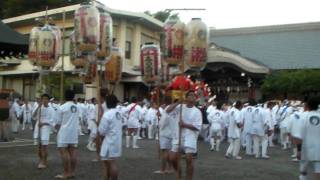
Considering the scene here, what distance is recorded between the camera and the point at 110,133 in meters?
9.53

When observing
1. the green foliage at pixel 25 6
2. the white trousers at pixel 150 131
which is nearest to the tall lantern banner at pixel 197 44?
the white trousers at pixel 150 131

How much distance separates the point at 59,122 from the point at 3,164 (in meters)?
2.79

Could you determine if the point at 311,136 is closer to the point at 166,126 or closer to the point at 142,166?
the point at 166,126

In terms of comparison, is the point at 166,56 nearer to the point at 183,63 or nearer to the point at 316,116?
the point at 183,63

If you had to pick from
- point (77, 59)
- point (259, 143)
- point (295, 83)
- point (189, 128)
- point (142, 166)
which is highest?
point (295, 83)

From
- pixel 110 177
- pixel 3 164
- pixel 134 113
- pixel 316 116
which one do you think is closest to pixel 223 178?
pixel 110 177

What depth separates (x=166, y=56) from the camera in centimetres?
1156

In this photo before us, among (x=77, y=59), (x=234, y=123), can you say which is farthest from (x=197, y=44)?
(x=234, y=123)

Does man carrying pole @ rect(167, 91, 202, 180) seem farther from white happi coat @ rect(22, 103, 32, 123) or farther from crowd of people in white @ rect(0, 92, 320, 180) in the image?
white happi coat @ rect(22, 103, 32, 123)

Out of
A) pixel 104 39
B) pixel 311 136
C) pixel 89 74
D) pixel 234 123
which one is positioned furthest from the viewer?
pixel 234 123

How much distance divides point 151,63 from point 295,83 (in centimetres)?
1704

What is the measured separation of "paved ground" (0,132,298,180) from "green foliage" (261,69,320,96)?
1087 centimetres

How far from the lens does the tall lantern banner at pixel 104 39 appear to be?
11.6 m

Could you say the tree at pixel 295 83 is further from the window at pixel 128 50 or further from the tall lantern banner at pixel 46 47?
the tall lantern banner at pixel 46 47
